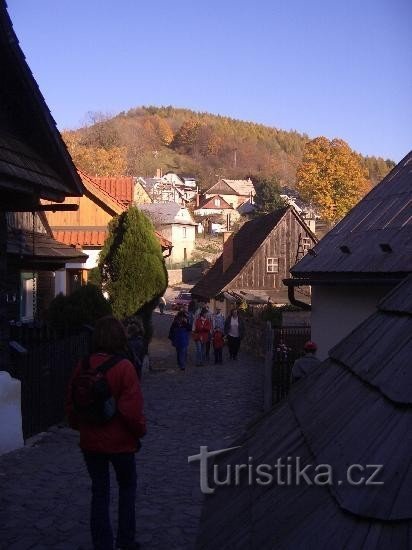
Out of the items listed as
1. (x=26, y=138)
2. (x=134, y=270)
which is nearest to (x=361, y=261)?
(x=26, y=138)

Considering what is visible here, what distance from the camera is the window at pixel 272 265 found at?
3600cm

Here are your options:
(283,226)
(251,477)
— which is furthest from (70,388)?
(283,226)

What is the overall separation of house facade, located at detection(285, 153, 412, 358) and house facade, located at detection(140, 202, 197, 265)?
57517 mm

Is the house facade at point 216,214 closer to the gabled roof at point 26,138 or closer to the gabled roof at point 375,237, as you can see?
the gabled roof at point 375,237

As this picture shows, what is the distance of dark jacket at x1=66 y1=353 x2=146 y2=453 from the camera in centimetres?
433

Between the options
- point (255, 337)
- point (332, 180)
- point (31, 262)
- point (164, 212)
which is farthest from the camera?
point (164, 212)

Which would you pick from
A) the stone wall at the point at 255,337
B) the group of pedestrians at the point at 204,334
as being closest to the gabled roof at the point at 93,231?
the stone wall at the point at 255,337

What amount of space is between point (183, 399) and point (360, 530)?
11.7 metres

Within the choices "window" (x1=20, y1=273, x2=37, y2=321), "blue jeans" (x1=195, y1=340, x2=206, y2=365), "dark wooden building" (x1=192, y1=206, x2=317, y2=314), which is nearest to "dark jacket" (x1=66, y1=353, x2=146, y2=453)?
"window" (x1=20, y1=273, x2=37, y2=321)

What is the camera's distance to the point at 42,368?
9.19m

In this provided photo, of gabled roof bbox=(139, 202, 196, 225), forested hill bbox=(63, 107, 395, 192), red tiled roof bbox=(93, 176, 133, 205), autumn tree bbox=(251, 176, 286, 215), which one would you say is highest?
forested hill bbox=(63, 107, 395, 192)

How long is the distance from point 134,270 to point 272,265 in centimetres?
1940

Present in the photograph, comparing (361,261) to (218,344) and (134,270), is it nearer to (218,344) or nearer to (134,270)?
(134,270)

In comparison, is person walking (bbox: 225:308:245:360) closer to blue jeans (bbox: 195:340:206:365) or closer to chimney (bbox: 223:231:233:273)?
blue jeans (bbox: 195:340:206:365)
